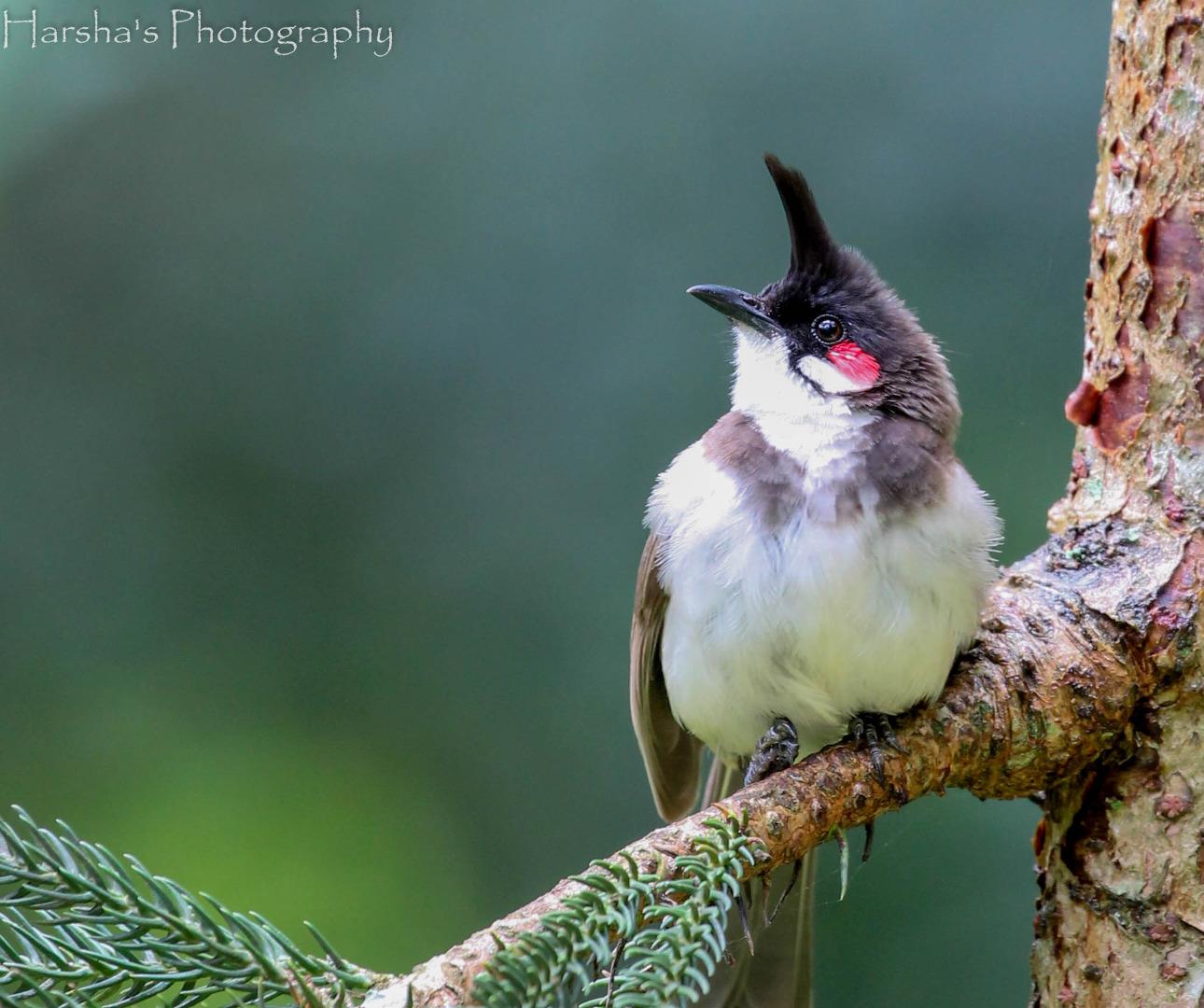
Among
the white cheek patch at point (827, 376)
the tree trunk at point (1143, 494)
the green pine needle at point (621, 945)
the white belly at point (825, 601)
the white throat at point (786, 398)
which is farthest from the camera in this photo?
the white cheek patch at point (827, 376)

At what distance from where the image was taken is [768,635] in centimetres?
198

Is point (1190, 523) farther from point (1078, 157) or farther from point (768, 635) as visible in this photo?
point (1078, 157)

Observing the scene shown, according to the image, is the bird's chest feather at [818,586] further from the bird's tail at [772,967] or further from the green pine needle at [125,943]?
the green pine needle at [125,943]

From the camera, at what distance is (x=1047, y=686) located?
74.0 inches

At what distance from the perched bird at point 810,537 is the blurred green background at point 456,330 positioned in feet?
2.25

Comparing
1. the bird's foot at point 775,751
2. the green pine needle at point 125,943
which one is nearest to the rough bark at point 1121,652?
the bird's foot at point 775,751

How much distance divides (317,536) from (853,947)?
1.58 m

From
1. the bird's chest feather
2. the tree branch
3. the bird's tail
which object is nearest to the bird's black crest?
the bird's chest feather

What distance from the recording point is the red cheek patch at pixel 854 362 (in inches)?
88.8

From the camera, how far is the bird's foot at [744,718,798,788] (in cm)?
197

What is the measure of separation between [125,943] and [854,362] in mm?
1542

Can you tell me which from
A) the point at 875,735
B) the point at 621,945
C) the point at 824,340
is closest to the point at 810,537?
the point at 875,735

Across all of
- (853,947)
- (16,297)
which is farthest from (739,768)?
(16,297)

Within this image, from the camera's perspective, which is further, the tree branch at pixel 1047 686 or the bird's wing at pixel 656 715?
the bird's wing at pixel 656 715
